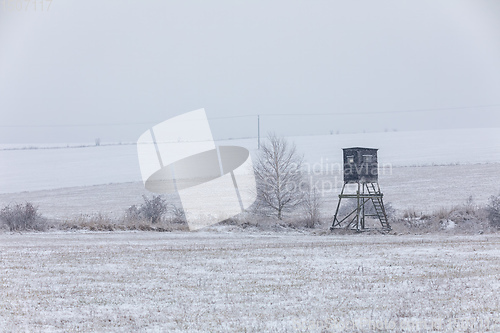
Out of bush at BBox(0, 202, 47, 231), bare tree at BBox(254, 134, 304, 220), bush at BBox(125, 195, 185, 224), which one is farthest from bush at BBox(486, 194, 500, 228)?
bush at BBox(0, 202, 47, 231)

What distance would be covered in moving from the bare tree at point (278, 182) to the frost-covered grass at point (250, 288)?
18.9m

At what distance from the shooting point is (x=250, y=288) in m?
15.8

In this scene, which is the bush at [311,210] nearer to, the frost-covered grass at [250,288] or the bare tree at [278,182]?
the bare tree at [278,182]

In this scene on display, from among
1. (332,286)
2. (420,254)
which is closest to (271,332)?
(332,286)

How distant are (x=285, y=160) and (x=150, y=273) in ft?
98.3

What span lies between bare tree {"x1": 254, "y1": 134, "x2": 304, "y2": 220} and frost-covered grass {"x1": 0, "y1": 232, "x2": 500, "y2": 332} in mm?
18865

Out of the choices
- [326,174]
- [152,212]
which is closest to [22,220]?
[152,212]

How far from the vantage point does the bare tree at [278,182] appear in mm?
45562

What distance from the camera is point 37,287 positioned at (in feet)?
52.6

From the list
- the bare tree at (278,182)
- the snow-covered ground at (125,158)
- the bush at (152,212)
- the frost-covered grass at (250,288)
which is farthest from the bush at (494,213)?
the snow-covered ground at (125,158)

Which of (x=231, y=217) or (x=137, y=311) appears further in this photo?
(x=231, y=217)

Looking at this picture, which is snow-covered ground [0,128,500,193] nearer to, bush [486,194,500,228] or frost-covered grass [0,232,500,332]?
bush [486,194,500,228]

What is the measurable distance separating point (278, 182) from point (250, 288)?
30.5 meters

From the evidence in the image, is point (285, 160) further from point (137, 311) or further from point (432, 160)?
point (432, 160)
